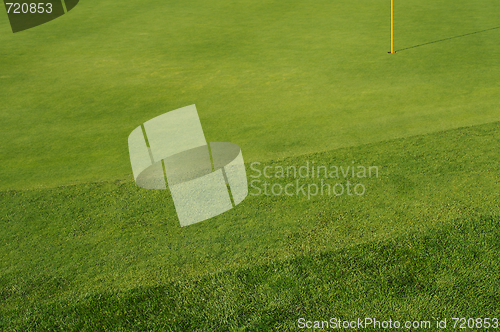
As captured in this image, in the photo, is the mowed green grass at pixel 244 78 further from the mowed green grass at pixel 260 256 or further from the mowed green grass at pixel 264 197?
the mowed green grass at pixel 260 256

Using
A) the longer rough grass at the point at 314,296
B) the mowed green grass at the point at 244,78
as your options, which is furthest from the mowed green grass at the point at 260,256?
the mowed green grass at the point at 244,78

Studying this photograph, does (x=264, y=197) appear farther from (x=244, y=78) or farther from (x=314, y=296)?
(x=244, y=78)

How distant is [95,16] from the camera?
1083cm

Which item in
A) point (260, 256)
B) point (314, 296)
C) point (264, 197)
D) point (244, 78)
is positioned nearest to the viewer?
point (314, 296)

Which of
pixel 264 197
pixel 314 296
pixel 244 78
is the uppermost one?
pixel 244 78

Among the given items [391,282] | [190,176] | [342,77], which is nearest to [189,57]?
[342,77]

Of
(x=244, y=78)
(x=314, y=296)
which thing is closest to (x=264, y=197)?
(x=314, y=296)

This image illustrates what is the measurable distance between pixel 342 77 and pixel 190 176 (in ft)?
10.9

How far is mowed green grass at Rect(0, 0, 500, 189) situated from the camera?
16.0ft

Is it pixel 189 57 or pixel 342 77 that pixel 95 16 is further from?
pixel 342 77

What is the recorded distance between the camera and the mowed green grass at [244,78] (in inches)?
193

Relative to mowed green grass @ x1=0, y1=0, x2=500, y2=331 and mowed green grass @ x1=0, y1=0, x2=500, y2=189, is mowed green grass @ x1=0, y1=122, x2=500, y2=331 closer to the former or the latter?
mowed green grass @ x1=0, y1=0, x2=500, y2=331

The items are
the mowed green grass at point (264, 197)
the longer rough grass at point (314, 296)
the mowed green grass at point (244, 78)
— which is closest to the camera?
the longer rough grass at point (314, 296)

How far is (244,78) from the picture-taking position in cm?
680
